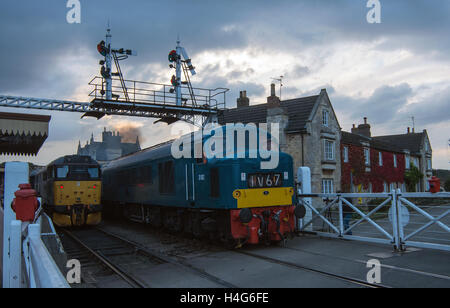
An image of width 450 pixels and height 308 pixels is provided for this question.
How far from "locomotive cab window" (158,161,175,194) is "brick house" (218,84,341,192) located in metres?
10.4

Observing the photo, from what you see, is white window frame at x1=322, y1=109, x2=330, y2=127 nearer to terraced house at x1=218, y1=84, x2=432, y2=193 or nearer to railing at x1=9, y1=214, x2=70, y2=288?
terraced house at x1=218, y1=84, x2=432, y2=193

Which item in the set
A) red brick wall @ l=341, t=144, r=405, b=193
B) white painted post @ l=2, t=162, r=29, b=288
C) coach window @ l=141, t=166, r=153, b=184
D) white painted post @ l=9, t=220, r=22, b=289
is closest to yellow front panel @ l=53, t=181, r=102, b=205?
coach window @ l=141, t=166, r=153, b=184

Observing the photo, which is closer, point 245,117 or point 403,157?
point 245,117

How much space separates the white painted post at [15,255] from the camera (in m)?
7.10

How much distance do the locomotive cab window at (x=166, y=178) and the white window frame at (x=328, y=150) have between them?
12824mm

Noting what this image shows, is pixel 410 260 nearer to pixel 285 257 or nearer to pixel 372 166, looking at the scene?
pixel 285 257

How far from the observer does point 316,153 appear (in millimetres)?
22406

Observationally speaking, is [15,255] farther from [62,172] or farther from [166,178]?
[62,172]

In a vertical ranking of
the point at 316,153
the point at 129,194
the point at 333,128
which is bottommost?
the point at 129,194

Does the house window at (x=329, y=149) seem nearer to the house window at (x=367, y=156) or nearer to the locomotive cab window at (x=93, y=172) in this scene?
the house window at (x=367, y=156)

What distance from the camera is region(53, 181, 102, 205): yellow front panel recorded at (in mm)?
16031

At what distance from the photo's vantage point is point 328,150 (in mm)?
23703

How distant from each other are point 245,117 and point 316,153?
604 centimetres

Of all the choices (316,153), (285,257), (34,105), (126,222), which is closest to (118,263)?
(285,257)
